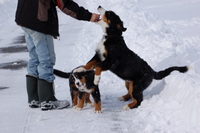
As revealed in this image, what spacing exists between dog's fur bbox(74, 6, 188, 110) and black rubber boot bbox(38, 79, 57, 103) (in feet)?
1.71

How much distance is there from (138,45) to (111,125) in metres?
3.91

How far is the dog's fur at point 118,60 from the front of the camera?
15.3 feet

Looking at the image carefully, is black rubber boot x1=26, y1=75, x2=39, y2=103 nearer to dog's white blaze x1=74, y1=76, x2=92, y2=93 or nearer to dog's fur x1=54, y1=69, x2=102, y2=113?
dog's fur x1=54, y1=69, x2=102, y2=113

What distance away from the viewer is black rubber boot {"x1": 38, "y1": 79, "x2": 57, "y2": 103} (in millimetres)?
4801

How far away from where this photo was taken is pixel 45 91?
190 inches

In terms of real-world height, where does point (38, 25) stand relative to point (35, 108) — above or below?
above

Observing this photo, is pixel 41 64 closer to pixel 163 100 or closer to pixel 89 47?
pixel 163 100

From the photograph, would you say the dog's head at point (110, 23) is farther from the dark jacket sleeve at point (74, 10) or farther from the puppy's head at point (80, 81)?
the puppy's head at point (80, 81)

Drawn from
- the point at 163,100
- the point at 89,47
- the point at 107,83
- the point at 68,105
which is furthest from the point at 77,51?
the point at 163,100

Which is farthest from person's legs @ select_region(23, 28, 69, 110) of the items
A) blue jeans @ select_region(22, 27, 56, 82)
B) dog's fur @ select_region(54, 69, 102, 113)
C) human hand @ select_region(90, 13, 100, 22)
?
human hand @ select_region(90, 13, 100, 22)

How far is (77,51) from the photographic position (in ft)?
27.9

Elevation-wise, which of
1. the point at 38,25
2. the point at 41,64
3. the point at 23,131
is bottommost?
the point at 23,131

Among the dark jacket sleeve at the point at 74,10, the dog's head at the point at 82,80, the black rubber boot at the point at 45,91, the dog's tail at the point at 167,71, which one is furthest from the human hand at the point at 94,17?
the dog's tail at the point at 167,71

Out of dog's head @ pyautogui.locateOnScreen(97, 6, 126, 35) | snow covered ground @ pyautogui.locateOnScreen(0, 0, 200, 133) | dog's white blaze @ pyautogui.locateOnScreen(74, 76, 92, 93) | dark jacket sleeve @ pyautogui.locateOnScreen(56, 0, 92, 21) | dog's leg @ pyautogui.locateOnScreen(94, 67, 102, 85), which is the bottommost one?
snow covered ground @ pyautogui.locateOnScreen(0, 0, 200, 133)
